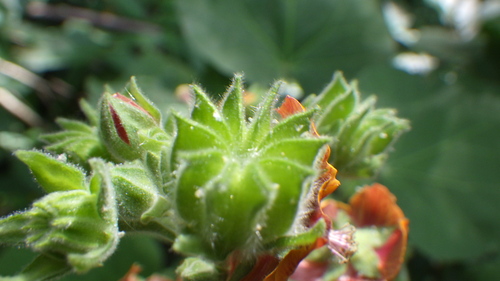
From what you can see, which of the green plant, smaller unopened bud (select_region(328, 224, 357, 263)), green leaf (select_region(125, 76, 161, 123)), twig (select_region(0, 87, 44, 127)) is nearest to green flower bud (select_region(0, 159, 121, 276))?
the green plant

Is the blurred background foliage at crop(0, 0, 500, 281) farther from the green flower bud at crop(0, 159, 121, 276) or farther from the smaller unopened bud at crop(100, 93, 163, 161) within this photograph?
the green flower bud at crop(0, 159, 121, 276)

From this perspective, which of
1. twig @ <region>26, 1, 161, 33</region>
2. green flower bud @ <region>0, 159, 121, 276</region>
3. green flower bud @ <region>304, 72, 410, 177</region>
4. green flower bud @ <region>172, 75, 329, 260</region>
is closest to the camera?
green flower bud @ <region>172, 75, 329, 260</region>

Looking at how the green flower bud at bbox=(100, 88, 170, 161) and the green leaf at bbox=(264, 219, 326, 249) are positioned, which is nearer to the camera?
the green leaf at bbox=(264, 219, 326, 249)

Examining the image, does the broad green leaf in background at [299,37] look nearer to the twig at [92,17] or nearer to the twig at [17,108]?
the twig at [92,17]

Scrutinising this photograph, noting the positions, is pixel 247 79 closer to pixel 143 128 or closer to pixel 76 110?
pixel 76 110

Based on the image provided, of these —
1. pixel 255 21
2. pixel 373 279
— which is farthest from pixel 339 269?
pixel 255 21

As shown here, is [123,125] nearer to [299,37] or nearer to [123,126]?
[123,126]

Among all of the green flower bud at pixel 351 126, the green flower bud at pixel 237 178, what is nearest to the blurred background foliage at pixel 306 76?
the green flower bud at pixel 351 126
